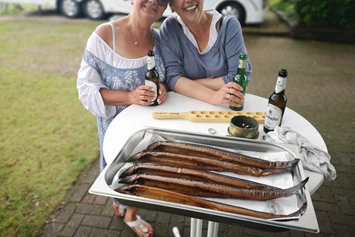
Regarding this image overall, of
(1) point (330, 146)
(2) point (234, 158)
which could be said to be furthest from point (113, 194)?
(1) point (330, 146)

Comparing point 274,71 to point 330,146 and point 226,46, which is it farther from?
point 226,46

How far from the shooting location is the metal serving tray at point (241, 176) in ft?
3.55

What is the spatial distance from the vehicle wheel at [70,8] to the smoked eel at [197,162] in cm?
1068

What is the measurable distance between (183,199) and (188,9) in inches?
56.1

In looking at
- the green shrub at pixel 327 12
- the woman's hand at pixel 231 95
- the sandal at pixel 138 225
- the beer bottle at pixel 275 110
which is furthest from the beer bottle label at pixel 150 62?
the green shrub at pixel 327 12

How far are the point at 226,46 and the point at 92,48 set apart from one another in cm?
98

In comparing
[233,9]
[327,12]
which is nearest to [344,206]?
[233,9]

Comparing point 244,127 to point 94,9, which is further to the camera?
point 94,9

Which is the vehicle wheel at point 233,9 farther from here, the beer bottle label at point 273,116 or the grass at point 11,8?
the grass at point 11,8

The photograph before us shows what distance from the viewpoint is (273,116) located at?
70.7 inches

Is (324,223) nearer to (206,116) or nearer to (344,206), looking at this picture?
(344,206)

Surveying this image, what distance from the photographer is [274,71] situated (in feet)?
22.5

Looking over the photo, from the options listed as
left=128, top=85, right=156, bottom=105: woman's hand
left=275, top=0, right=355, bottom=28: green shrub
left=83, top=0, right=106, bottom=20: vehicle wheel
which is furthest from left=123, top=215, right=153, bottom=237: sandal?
left=83, top=0, right=106, bottom=20: vehicle wheel

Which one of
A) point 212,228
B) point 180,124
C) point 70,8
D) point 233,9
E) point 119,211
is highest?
point 180,124
